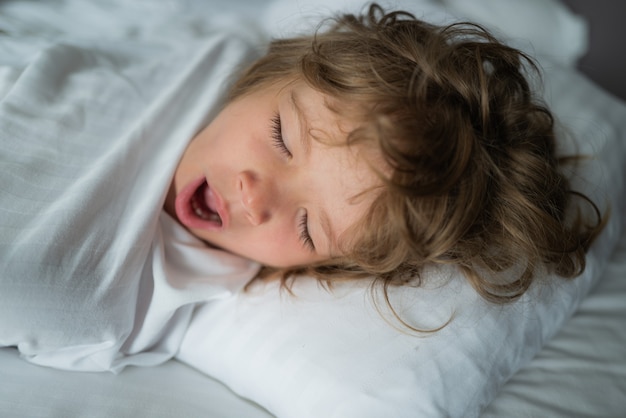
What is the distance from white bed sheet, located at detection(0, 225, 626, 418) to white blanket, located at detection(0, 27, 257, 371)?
3 cm

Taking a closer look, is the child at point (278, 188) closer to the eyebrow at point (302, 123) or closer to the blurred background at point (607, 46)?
the eyebrow at point (302, 123)

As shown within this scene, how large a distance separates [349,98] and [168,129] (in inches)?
14.9

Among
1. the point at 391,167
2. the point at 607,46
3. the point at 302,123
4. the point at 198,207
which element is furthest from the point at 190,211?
the point at 607,46

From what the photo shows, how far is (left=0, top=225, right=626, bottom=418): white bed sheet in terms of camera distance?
2.39 feet

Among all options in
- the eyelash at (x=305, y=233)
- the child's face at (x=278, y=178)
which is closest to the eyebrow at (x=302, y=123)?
the child's face at (x=278, y=178)

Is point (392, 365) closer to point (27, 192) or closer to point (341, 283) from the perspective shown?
point (341, 283)

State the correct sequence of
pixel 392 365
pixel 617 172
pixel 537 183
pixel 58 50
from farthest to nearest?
pixel 617 172 < pixel 58 50 < pixel 537 183 < pixel 392 365

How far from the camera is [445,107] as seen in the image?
2.43 feet

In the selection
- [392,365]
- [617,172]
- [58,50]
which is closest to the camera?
[392,365]

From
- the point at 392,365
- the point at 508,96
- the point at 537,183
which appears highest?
the point at 508,96

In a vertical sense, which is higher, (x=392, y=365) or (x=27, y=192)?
(x=27, y=192)

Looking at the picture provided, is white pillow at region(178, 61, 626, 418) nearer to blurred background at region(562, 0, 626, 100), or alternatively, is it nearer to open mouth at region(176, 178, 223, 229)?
open mouth at region(176, 178, 223, 229)

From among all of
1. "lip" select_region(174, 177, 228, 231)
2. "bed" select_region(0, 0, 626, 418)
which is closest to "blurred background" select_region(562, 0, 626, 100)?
"bed" select_region(0, 0, 626, 418)

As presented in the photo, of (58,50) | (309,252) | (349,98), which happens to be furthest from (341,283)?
(58,50)
